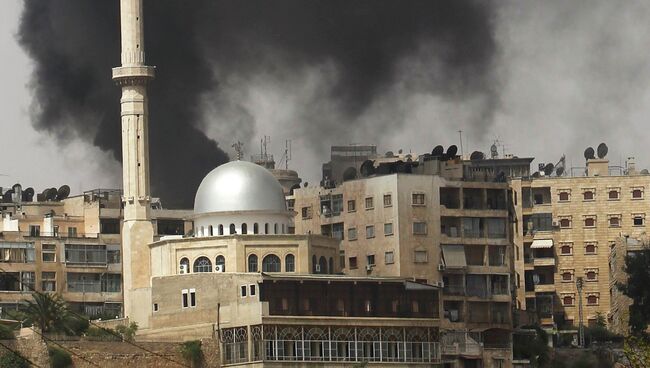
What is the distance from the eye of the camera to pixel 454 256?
479 feet

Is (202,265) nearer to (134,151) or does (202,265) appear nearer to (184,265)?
Answer: (184,265)

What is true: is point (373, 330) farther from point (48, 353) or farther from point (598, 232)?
point (598, 232)

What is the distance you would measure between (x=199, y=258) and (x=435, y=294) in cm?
1378

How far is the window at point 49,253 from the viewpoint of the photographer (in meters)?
150

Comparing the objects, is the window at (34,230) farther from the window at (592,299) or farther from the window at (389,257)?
the window at (592,299)

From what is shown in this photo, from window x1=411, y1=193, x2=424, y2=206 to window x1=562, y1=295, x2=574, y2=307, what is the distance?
58.5ft

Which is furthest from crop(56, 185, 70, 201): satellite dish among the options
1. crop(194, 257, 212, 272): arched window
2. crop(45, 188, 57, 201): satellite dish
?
crop(194, 257, 212, 272): arched window

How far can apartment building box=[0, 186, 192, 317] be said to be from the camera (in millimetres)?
147500

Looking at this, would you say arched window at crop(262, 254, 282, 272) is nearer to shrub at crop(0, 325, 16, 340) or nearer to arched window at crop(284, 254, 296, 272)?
arched window at crop(284, 254, 296, 272)

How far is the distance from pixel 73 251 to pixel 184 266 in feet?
40.5

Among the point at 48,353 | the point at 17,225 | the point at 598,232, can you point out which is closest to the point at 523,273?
the point at 598,232

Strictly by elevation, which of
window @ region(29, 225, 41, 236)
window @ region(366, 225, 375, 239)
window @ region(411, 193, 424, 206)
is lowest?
window @ region(366, 225, 375, 239)

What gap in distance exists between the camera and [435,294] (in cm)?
13475

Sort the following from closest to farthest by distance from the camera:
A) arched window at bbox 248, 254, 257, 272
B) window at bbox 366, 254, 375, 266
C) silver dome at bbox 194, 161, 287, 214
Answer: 1. arched window at bbox 248, 254, 257, 272
2. silver dome at bbox 194, 161, 287, 214
3. window at bbox 366, 254, 375, 266
